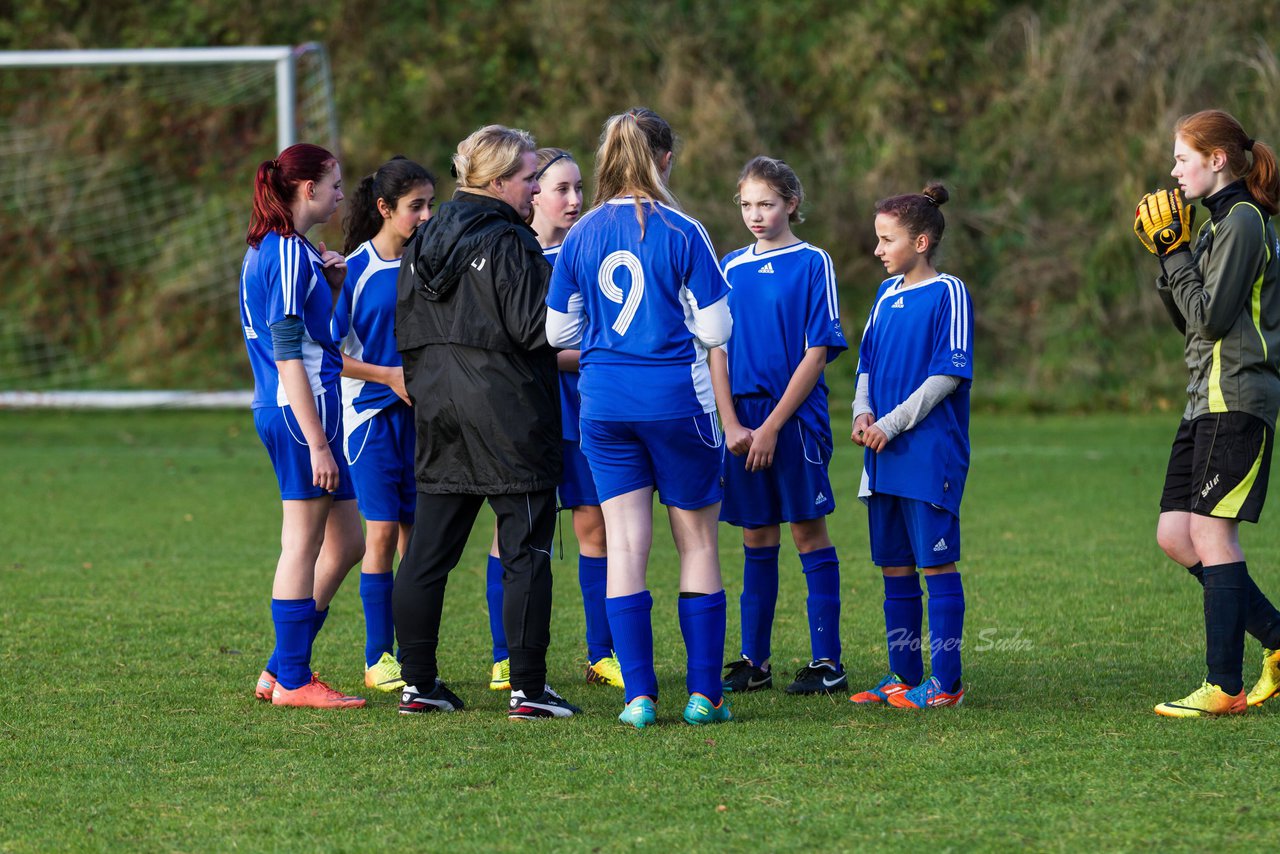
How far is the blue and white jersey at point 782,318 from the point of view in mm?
5223

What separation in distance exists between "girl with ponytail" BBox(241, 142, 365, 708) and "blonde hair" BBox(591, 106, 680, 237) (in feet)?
3.50

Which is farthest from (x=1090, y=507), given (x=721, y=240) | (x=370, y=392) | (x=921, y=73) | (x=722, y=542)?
(x=921, y=73)

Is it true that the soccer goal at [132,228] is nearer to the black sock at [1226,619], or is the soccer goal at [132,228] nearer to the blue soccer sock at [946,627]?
the blue soccer sock at [946,627]

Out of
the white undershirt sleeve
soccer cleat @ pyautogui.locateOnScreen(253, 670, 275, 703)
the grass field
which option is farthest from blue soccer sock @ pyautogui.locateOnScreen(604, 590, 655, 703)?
soccer cleat @ pyautogui.locateOnScreen(253, 670, 275, 703)

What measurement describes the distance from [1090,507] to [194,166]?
13455mm

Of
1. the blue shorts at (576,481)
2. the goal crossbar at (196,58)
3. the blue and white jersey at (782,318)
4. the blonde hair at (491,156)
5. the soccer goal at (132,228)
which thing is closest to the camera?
the blonde hair at (491,156)

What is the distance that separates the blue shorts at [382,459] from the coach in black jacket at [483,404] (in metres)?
0.67

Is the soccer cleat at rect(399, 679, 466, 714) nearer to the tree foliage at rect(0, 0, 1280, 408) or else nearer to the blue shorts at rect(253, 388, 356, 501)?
the blue shorts at rect(253, 388, 356, 501)

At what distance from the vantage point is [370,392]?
5.50m

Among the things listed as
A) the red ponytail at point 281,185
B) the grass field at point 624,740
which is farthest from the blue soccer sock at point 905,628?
the red ponytail at point 281,185

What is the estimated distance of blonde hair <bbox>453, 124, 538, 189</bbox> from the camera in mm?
4766

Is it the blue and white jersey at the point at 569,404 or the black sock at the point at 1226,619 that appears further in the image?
the blue and white jersey at the point at 569,404

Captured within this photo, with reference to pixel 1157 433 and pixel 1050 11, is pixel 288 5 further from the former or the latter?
pixel 1157 433

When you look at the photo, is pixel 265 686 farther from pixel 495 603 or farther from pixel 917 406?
pixel 917 406
